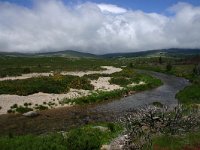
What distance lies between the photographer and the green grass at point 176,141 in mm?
21359

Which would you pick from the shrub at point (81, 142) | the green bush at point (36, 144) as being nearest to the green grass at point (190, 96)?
the shrub at point (81, 142)

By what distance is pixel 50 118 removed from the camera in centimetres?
3897

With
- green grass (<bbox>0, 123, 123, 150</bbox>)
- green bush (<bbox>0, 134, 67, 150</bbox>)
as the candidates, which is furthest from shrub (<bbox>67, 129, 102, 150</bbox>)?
green bush (<bbox>0, 134, 67, 150</bbox>)

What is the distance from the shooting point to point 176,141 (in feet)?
72.0

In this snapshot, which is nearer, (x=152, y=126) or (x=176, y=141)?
(x=176, y=141)

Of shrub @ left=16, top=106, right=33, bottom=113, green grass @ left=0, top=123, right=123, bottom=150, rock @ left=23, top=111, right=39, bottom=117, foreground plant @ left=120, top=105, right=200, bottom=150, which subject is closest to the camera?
green grass @ left=0, top=123, right=123, bottom=150

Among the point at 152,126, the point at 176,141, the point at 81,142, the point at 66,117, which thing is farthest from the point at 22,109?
the point at 176,141

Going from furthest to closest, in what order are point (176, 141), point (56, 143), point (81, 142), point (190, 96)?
point (190, 96)
point (81, 142)
point (176, 141)
point (56, 143)

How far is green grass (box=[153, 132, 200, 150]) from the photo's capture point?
21359mm

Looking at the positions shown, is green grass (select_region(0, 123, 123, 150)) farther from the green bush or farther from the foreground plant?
the foreground plant

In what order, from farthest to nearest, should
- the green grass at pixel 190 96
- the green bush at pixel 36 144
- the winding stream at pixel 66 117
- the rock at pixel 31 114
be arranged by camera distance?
the green grass at pixel 190 96
the rock at pixel 31 114
the winding stream at pixel 66 117
the green bush at pixel 36 144

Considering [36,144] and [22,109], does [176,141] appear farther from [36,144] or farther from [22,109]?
[22,109]

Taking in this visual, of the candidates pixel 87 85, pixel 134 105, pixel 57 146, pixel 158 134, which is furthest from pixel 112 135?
pixel 87 85

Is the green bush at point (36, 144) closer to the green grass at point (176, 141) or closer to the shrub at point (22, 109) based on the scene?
the green grass at point (176, 141)
